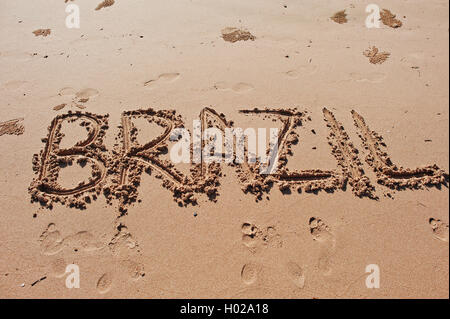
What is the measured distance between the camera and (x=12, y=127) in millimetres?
3568

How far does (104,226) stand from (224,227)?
3.90 feet

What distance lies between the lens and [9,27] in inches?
203

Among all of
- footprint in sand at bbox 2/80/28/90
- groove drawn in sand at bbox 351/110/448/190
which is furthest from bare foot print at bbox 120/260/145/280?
footprint in sand at bbox 2/80/28/90

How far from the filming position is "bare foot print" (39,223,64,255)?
8.63ft

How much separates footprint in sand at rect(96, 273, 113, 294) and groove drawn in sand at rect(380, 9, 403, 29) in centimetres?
563

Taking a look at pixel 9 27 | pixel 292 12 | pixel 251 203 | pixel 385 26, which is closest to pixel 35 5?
pixel 9 27

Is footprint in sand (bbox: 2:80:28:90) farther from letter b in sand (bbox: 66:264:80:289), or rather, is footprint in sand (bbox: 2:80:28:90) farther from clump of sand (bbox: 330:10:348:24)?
clump of sand (bbox: 330:10:348:24)

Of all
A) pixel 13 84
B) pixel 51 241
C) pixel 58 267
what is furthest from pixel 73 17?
pixel 58 267

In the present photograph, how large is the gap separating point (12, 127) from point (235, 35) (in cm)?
357

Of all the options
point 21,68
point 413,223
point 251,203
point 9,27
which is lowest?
point 413,223

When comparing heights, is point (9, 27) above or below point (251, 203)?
above

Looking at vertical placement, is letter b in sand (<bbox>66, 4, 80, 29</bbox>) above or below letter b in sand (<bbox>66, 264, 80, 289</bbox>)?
above

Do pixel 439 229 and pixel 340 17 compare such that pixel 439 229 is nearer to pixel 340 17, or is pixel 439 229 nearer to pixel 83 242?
pixel 83 242

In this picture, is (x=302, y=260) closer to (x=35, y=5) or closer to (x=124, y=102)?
(x=124, y=102)
